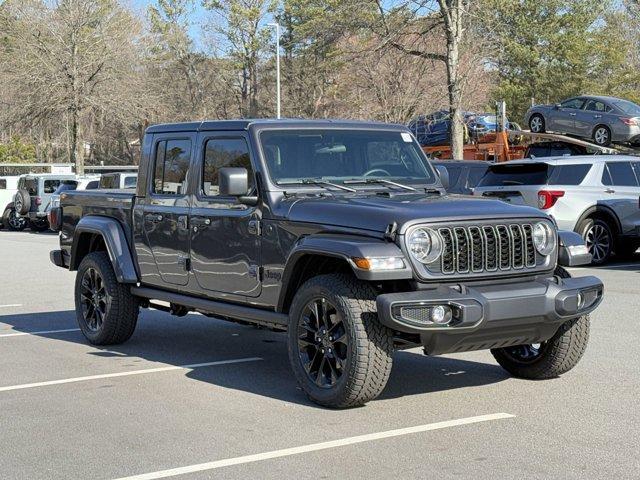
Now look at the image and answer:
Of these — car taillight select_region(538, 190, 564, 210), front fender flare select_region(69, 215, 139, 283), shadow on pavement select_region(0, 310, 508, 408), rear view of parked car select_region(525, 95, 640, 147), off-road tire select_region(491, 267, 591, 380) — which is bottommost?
shadow on pavement select_region(0, 310, 508, 408)

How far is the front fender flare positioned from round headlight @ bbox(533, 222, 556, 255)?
372 cm

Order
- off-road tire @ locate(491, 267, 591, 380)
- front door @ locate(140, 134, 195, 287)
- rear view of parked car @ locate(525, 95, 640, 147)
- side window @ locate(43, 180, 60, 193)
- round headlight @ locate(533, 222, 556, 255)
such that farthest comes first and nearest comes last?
side window @ locate(43, 180, 60, 193), rear view of parked car @ locate(525, 95, 640, 147), front door @ locate(140, 134, 195, 287), off-road tire @ locate(491, 267, 591, 380), round headlight @ locate(533, 222, 556, 255)

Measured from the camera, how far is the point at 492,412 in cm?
676

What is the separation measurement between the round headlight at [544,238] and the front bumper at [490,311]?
0.21 meters

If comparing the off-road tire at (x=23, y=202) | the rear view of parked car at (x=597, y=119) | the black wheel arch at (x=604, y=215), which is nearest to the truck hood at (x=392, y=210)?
the black wheel arch at (x=604, y=215)

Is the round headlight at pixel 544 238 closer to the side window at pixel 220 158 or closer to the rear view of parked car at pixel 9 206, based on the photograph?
the side window at pixel 220 158

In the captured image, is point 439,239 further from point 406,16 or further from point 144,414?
point 406,16

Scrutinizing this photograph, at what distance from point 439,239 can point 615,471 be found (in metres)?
1.92

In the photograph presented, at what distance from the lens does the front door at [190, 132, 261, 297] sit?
25.4 feet

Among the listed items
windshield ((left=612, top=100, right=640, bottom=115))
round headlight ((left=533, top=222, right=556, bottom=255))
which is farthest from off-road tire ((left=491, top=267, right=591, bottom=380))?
windshield ((left=612, top=100, right=640, bottom=115))

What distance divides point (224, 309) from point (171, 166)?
5.14 feet

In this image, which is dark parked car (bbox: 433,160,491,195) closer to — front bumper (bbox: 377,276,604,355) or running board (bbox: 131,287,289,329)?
running board (bbox: 131,287,289,329)

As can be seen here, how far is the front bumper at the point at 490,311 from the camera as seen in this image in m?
6.36

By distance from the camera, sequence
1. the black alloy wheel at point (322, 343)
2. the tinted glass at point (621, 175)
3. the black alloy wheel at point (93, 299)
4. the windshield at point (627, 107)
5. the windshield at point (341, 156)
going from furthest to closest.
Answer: the windshield at point (627, 107) → the tinted glass at point (621, 175) → the black alloy wheel at point (93, 299) → the windshield at point (341, 156) → the black alloy wheel at point (322, 343)
